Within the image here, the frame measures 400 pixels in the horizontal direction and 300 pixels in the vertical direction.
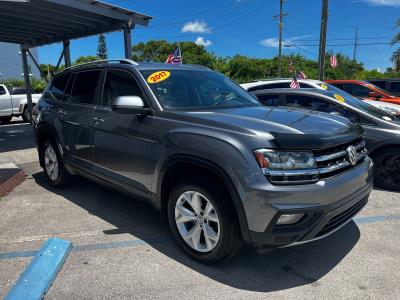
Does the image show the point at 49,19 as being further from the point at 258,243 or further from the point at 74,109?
the point at 258,243

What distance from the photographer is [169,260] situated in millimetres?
3477

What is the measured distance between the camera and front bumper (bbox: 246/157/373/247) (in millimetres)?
2738

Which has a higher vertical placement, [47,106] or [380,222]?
[47,106]

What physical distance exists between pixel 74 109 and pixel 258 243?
314 cm

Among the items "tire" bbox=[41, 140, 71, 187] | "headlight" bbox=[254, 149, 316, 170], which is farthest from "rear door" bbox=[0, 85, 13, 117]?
"headlight" bbox=[254, 149, 316, 170]

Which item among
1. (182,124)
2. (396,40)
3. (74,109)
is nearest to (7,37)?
→ (74,109)

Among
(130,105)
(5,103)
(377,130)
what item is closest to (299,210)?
(130,105)

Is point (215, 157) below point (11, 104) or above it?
above

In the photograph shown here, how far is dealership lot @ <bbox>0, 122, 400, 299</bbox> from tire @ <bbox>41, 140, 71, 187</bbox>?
1.92 feet

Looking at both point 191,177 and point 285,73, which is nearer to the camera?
point 191,177

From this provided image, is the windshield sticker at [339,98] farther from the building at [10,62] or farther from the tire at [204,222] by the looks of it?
the building at [10,62]

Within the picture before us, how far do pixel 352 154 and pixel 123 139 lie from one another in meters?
2.23

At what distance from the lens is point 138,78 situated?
396cm

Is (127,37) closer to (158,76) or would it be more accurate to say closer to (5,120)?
(158,76)
